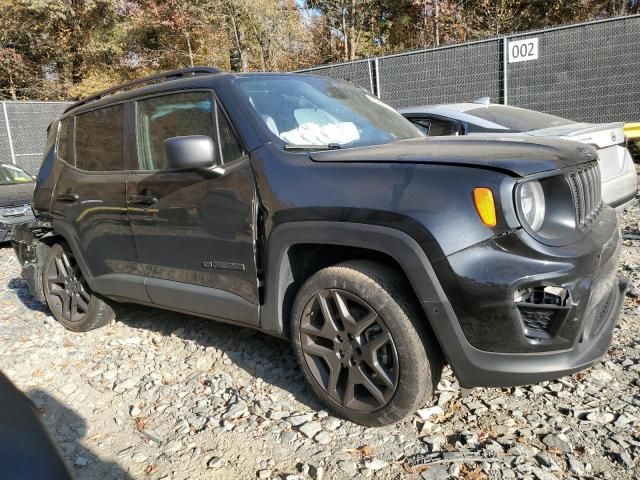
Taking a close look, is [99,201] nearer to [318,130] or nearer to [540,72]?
[318,130]

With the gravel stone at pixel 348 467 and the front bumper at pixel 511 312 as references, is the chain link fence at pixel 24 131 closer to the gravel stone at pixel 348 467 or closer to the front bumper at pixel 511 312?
the gravel stone at pixel 348 467

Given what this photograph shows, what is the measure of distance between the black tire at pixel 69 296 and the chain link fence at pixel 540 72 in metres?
9.18

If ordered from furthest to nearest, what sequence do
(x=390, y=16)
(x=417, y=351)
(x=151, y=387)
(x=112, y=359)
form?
(x=390, y=16), (x=112, y=359), (x=151, y=387), (x=417, y=351)

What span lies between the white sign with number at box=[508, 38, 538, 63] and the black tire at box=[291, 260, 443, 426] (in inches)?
386

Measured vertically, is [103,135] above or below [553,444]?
above

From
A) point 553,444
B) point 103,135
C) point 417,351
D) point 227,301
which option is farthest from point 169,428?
point 103,135

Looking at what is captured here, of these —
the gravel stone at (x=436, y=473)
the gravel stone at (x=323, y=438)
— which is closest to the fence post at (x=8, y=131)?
the gravel stone at (x=323, y=438)

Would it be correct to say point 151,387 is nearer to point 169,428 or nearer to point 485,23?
point 169,428

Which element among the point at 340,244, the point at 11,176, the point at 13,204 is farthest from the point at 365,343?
the point at 11,176

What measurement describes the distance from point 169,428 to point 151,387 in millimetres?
548

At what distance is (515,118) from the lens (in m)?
5.92

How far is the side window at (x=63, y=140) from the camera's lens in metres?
4.32

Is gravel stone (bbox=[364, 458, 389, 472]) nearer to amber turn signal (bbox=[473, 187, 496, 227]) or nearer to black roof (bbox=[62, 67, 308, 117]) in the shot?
amber turn signal (bbox=[473, 187, 496, 227])

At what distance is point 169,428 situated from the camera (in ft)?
9.53
